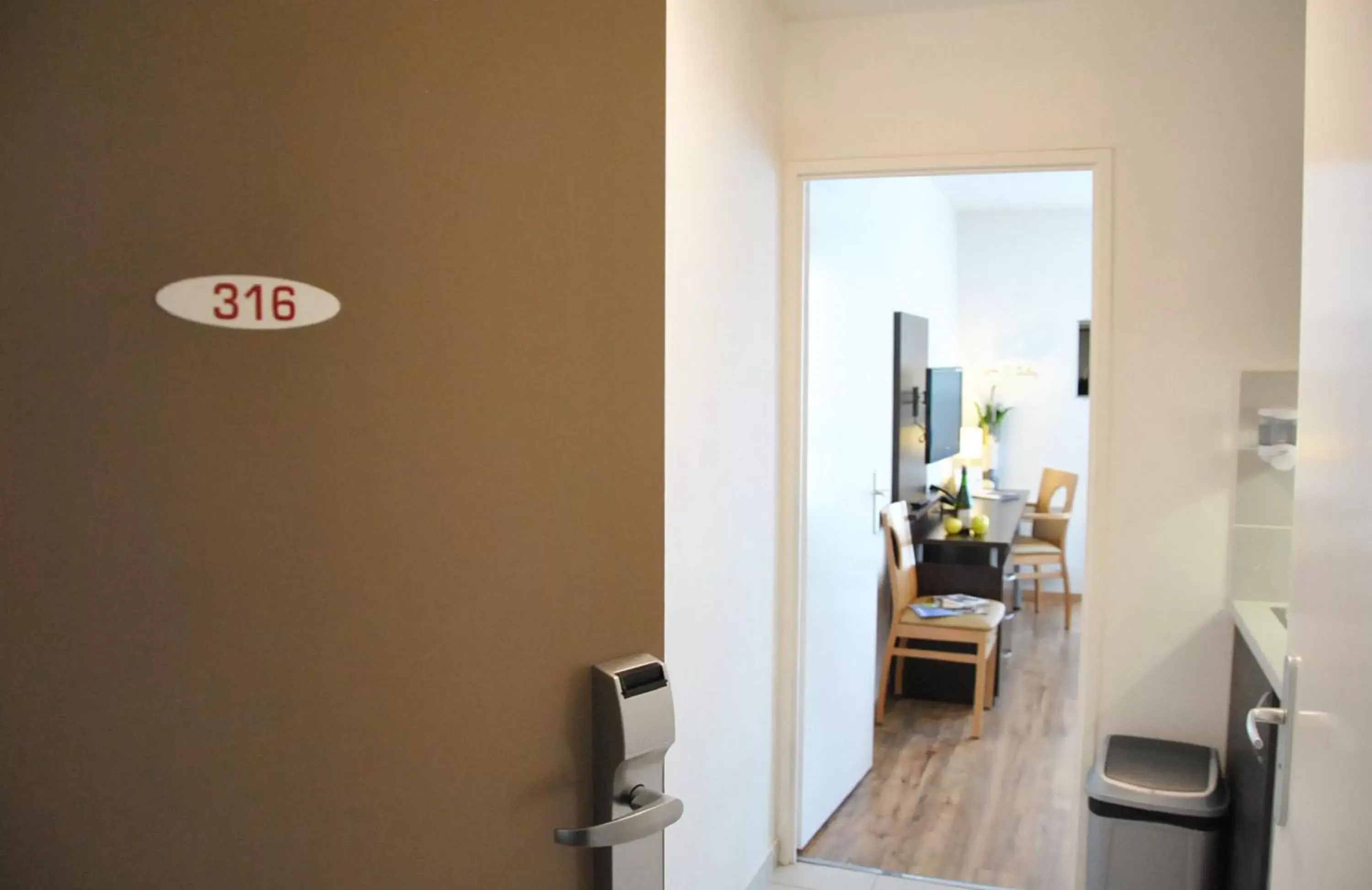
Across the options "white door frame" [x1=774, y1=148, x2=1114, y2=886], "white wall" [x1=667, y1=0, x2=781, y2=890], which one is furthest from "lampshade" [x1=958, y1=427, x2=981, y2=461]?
"white wall" [x1=667, y1=0, x2=781, y2=890]

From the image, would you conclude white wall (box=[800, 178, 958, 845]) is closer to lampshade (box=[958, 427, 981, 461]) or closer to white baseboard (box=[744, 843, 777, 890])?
white baseboard (box=[744, 843, 777, 890])

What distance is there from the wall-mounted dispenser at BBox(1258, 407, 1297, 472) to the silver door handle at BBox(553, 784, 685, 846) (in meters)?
2.27

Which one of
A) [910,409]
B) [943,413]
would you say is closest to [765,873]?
[910,409]

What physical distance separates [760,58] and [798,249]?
0.57 metres

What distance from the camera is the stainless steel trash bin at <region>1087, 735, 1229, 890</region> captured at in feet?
8.57

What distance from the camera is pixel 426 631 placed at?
2.97ft

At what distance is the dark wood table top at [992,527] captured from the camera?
194 inches

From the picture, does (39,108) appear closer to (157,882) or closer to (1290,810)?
(157,882)

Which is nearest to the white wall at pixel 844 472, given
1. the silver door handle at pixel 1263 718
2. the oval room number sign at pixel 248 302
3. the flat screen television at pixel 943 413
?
the flat screen television at pixel 943 413

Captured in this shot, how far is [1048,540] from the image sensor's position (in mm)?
6773

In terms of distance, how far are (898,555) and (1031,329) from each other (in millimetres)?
3607

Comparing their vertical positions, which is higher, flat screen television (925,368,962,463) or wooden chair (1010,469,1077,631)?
flat screen television (925,368,962,463)

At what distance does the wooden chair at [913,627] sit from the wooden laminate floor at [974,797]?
0.19 meters

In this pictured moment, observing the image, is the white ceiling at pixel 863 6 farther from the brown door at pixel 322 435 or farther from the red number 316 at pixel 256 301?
the red number 316 at pixel 256 301
